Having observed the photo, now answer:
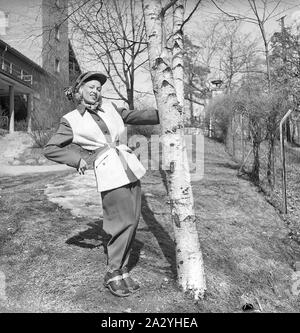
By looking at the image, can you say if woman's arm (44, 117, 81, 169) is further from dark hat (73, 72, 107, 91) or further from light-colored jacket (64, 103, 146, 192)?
dark hat (73, 72, 107, 91)

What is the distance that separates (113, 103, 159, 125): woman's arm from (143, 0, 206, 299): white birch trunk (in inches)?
4.0

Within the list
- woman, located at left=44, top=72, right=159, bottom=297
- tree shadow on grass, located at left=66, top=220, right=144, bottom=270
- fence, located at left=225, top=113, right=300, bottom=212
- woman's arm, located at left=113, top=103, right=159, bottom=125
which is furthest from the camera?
fence, located at left=225, top=113, right=300, bottom=212

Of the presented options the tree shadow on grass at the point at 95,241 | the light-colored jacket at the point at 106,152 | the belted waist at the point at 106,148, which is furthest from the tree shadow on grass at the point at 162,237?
the belted waist at the point at 106,148

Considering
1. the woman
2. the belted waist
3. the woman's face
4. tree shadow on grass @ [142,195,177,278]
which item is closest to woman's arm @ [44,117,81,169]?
the woman

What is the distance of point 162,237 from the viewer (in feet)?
15.4

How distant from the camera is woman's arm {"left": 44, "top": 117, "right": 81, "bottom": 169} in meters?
3.03

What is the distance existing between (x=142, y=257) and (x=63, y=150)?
1447 mm

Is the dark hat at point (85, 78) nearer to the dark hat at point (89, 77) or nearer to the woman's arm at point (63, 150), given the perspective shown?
the dark hat at point (89, 77)

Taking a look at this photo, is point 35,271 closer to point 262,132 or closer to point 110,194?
point 110,194

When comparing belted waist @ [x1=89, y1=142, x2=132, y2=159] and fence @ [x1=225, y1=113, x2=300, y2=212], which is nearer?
belted waist @ [x1=89, y1=142, x2=132, y2=159]

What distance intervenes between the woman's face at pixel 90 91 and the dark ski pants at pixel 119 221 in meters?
0.74

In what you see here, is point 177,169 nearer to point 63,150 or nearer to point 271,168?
point 63,150
